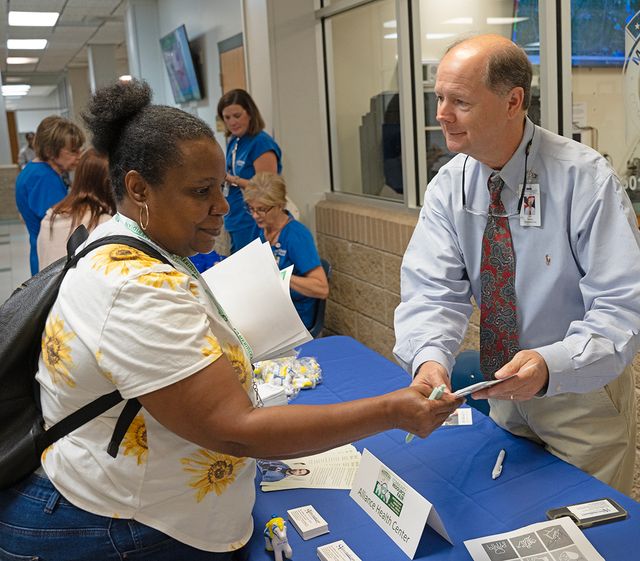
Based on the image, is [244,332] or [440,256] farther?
[440,256]

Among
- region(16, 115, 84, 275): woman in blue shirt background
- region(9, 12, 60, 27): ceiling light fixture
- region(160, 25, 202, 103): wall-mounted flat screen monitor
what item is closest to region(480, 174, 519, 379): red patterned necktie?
region(16, 115, 84, 275): woman in blue shirt background

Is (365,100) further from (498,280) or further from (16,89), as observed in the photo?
(16,89)

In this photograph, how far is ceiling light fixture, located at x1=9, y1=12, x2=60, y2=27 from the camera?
10086 millimetres

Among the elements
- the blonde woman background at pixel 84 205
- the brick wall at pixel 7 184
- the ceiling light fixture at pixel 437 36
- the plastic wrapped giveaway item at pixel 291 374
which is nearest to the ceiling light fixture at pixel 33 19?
the brick wall at pixel 7 184

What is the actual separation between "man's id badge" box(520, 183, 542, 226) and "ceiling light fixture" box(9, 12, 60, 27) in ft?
32.7

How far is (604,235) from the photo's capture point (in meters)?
1.70

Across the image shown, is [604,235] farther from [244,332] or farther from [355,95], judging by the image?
[355,95]

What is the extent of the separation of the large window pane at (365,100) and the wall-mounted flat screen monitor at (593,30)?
4.06ft

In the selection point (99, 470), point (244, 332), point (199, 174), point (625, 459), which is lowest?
point (625, 459)

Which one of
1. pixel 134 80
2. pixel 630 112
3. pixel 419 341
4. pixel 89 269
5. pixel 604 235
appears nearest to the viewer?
pixel 89 269

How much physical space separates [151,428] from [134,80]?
71cm

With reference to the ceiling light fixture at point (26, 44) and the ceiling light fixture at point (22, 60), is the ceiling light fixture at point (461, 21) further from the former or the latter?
the ceiling light fixture at point (22, 60)

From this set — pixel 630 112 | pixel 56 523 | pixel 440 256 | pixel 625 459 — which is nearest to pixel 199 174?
pixel 56 523

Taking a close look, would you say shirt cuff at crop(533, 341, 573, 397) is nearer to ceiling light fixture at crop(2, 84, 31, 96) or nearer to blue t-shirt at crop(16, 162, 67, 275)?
blue t-shirt at crop(16, 162, 67, 275)
